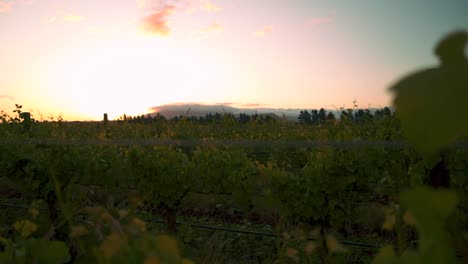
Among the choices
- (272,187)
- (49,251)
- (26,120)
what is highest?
(26,120)

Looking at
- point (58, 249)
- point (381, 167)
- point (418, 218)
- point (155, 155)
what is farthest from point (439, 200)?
point (155, 155)

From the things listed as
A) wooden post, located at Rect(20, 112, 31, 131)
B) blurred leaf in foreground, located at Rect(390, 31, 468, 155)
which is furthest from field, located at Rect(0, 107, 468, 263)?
blurred leaf in foreground, located at Rect(390, 31, 468, 155)

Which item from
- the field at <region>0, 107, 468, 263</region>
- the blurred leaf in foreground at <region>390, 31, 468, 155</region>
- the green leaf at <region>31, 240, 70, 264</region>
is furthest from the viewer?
the field at <region>0, 107, 468, 263</region>

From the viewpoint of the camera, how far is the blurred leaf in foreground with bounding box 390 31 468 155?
0.31 m

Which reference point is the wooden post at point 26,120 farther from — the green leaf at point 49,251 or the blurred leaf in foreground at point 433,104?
the blurred leaf in foreground at point 433,104

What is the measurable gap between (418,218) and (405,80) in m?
0.15

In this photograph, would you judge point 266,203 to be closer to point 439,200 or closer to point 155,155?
point 155,155

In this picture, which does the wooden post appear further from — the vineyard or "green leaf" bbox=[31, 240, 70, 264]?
"green leaf" bbox=[31, 240, 70, 264]

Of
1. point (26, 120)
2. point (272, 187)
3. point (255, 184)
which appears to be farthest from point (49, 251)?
point (26, 120)

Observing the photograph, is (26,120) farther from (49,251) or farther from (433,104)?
(433,104)

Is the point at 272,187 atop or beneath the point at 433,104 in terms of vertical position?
beneath

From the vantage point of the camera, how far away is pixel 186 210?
31.1 ft

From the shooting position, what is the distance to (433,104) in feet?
1.01

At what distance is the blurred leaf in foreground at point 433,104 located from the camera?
308 mm
